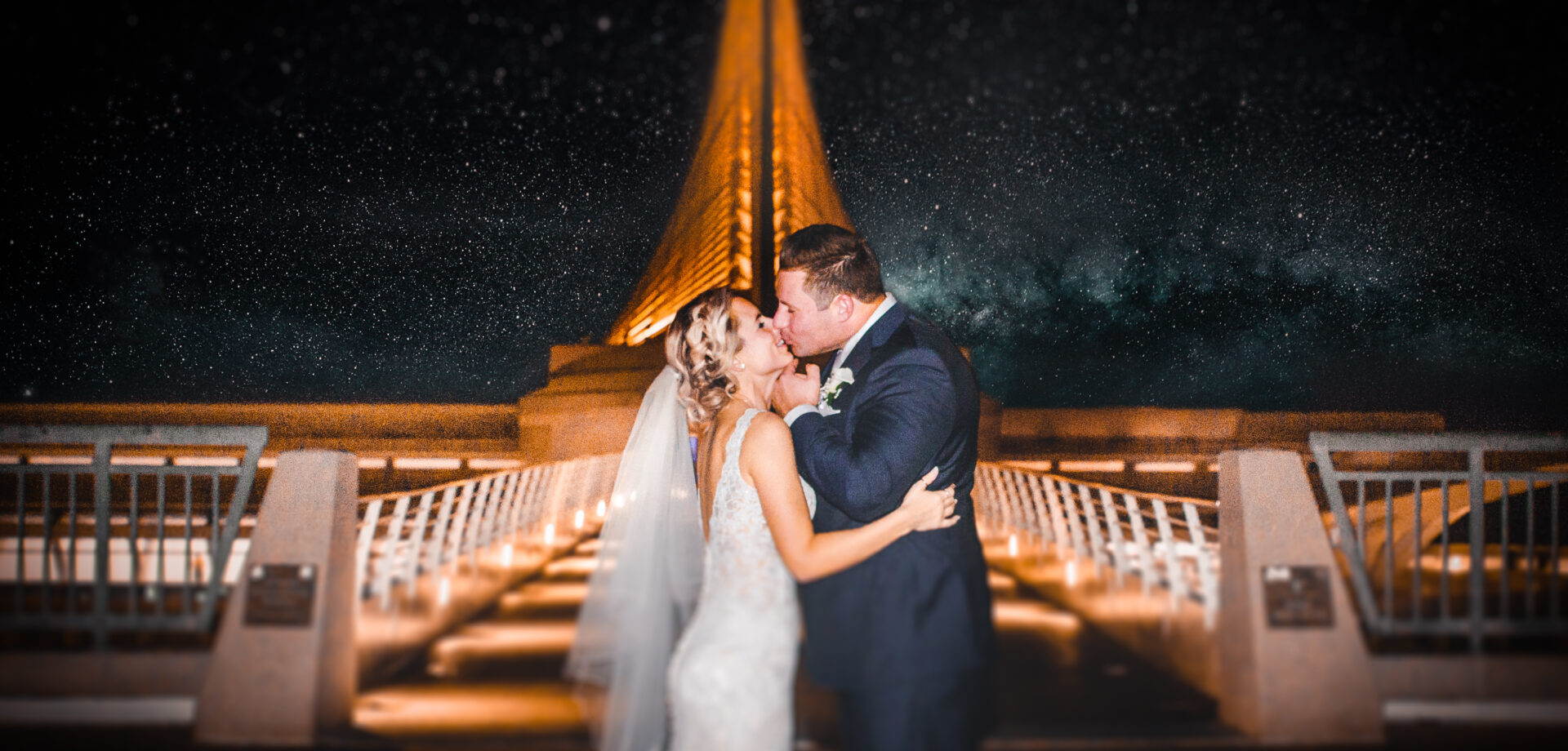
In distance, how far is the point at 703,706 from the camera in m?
2.07

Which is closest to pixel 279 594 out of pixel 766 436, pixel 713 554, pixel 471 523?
pixel 713 554

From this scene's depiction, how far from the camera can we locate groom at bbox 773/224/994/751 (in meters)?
1.95

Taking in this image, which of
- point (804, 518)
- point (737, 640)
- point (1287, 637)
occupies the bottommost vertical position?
point (1287, 637)

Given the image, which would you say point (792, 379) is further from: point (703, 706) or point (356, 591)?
point (356, 591)

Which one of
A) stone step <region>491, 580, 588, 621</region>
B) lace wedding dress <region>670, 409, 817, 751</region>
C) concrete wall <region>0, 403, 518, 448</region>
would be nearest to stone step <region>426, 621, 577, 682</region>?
stone step <region>491, 580, 588, 621</region>

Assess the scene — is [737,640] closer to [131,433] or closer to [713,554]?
[713,554]

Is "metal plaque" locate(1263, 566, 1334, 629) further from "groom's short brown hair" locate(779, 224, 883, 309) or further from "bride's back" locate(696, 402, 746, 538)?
"bride's back" locate(696, 402, 746, 538)

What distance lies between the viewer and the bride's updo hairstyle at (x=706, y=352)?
2303 mm

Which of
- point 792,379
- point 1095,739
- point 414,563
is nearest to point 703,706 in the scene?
point 792,379

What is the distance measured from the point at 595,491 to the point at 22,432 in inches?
297

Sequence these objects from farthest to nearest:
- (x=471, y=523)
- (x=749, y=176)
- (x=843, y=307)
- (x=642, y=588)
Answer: (x=749, y=176) < (x=471, y=523) < (x=642, y=588) < (x=843, y=307)

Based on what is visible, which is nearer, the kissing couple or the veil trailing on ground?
the kissing couple

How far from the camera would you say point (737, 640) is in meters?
2.12

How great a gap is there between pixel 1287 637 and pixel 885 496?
1.65 m
